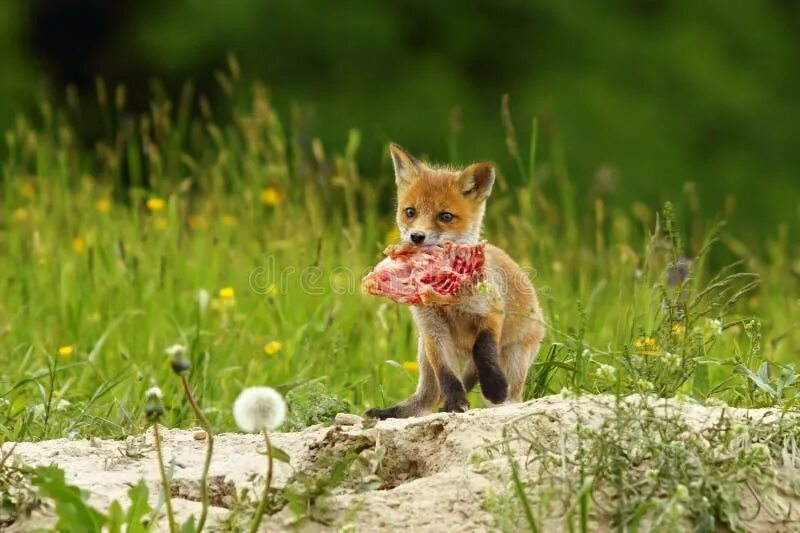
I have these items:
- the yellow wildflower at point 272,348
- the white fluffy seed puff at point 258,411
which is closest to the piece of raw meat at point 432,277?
the yellow wildflower at point 272,348

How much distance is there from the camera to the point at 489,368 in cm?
466

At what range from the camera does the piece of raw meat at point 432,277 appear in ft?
15.0

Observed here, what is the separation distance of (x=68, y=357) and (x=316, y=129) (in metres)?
7.53

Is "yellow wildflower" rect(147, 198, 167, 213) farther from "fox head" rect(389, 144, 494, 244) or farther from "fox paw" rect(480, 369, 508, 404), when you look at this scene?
"fox paw" rect(480, 369, 508, 404)

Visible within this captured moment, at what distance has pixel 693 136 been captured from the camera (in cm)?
1368

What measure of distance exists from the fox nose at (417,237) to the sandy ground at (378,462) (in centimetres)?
97

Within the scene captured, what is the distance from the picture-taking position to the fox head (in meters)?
5.13

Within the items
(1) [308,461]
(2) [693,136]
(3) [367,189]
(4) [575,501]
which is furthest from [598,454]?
(2) [693,136]

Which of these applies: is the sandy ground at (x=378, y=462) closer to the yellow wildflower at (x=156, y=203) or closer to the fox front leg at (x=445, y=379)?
the fox front leg at (x=445, y=379)

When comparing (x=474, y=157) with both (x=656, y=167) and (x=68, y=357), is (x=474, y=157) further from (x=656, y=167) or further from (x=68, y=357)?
(x=68, y=357)

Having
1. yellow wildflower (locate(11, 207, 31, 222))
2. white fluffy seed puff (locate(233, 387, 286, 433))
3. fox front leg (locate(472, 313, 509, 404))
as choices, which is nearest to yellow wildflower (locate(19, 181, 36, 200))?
yellow wildflower (locate(11, 207, 31, 222))

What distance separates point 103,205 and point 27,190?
0.89 metres

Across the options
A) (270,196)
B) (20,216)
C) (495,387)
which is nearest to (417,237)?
(495,387)

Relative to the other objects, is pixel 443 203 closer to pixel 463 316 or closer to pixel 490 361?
pixel 463 316
